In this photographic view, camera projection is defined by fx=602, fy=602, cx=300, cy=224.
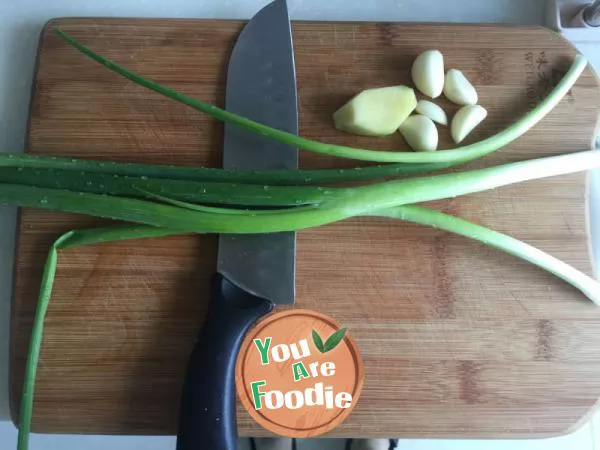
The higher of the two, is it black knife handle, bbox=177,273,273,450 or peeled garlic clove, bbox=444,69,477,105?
peeled garlic clove, bbox=444,69,477,105

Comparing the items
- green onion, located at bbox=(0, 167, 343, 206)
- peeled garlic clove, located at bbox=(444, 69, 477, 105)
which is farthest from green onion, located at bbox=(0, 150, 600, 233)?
peeled garlic clove, located at bbox=(444, 69, 477, 105)

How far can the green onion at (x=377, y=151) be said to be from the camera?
34.0 inches

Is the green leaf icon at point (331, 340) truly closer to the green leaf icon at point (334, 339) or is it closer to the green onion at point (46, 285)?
the green leaf icon at point (334, 339)

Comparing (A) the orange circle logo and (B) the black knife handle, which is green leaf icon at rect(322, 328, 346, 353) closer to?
(A) the orange circle logo

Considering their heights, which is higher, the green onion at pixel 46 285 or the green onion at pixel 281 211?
the green onion at pixel 281 211

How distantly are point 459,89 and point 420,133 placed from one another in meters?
A: 0.10

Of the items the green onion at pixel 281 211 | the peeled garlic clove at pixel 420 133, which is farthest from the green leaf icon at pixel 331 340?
the peeled garlic clove at pixel 420 133

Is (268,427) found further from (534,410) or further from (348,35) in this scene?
(348,35)

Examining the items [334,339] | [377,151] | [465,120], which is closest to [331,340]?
[334,339]

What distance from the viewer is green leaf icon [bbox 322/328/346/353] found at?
0.94m

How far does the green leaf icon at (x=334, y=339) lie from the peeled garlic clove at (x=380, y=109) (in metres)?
0.32

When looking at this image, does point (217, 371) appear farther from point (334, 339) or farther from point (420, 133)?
point (420, 133)

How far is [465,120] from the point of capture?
957 mm

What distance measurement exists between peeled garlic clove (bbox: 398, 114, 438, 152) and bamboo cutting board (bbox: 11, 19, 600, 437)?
0.10 feet
